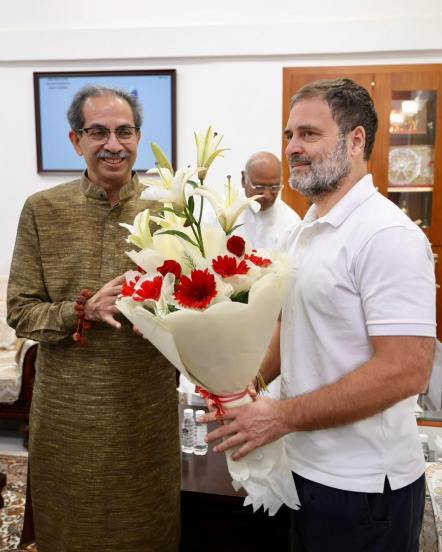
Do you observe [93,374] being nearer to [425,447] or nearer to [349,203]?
[349,203]

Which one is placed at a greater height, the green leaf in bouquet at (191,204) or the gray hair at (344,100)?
the gray hair at (344,100)

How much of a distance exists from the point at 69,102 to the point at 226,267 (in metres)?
3.59

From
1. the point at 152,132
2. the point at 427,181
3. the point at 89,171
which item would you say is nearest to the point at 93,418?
the point at 89,171

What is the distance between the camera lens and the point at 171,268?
3.13 ft

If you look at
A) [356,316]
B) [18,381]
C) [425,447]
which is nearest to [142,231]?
[356,316]

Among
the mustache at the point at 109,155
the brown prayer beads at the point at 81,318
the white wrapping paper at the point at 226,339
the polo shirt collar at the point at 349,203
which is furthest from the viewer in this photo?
the mustache at the point at 109,155

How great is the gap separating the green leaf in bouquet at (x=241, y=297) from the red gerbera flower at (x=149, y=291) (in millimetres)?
135

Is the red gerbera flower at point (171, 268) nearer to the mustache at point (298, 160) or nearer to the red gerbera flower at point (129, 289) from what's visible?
the red gerbera flower at point (129, 289)

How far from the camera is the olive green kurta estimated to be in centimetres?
144

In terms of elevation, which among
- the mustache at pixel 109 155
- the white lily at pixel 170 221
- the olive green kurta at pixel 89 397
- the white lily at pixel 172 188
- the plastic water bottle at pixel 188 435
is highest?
the mustache at pixel 109 155

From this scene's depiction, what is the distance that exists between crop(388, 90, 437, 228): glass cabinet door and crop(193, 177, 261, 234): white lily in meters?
3.18

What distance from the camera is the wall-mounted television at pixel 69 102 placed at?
158 inches

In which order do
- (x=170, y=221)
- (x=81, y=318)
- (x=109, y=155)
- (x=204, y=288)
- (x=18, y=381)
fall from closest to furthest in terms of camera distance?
(x=204, y=288) < (x=170, y=221) < (x=81, y=318) < (x=109, y=155) < (x=18, y=381)

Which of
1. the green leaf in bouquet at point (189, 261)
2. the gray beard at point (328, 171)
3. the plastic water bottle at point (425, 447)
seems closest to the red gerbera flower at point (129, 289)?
the green leaf in bouquet at point (189, 261)
